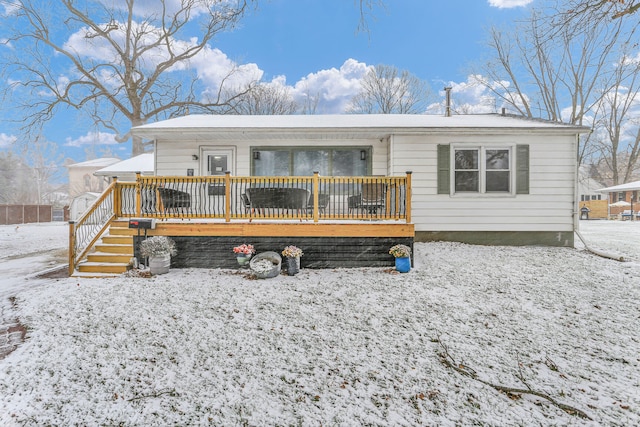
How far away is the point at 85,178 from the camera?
112ft

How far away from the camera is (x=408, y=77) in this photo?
2086 cm

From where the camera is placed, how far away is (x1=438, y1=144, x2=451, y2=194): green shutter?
7.15m

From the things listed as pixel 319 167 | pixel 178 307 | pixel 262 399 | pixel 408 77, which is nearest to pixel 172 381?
pixel 262 399

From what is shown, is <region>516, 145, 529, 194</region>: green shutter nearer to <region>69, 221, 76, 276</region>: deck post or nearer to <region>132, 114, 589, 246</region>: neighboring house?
<region>132, 114, 589, 246</region>: neighboring house

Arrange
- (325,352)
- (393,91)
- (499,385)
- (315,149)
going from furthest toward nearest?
(393,91), (315,149), (325,352), (499,385)

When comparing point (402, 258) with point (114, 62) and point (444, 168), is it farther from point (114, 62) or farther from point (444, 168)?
point (114, 62)

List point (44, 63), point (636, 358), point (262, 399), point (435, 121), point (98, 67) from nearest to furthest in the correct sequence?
point (262, 399), point (636, 358), point (435, 121), point (44, 63), point (98, 67)

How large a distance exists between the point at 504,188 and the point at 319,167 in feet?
15.8

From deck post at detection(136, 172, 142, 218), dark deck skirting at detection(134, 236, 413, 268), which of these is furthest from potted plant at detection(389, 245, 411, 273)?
deck post at detection(136, 172, 142, 218)

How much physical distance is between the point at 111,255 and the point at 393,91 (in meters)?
20.6

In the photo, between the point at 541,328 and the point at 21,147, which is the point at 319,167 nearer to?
the point at 541,328

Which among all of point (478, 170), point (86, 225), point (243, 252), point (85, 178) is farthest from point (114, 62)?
point (85, 178)

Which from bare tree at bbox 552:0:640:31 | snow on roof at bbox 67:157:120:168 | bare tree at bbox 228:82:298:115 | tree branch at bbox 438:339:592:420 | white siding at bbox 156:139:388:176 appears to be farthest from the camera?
snow on roof at bbox 67:157:120:168

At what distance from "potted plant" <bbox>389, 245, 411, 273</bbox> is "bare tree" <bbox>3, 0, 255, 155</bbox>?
1600cm
